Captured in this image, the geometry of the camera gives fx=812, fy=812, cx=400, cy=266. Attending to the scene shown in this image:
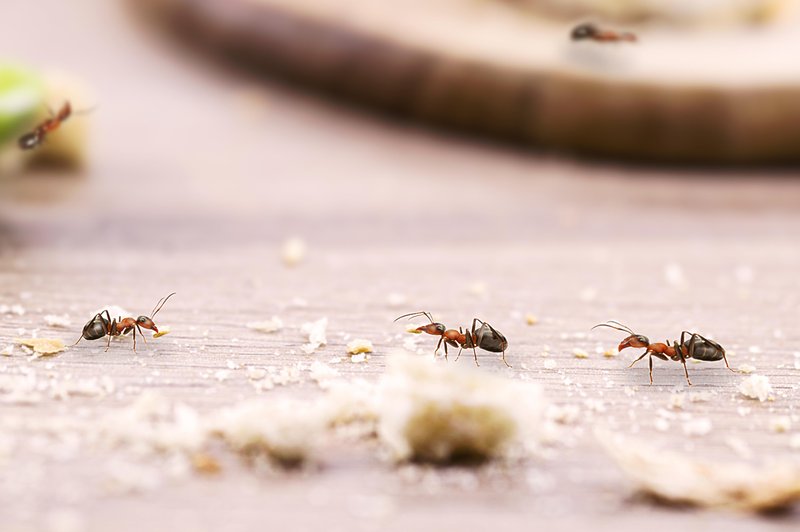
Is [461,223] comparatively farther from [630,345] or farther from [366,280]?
[630,345]

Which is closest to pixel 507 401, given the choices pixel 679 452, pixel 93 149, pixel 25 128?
pixel 679 452

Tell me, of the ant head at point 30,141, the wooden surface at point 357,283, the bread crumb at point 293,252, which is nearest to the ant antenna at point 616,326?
the wooden surface at point 357,283

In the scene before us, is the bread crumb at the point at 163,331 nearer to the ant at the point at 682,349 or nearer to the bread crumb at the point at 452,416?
the bread crumb at the point at 452,416

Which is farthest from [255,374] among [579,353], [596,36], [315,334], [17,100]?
[596,36]

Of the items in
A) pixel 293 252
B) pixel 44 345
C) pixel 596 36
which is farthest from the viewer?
pixel 596 36

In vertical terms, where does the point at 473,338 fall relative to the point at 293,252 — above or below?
below

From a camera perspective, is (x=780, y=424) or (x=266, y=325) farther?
(x=266, y=325)

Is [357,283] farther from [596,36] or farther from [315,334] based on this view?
[596,36]
